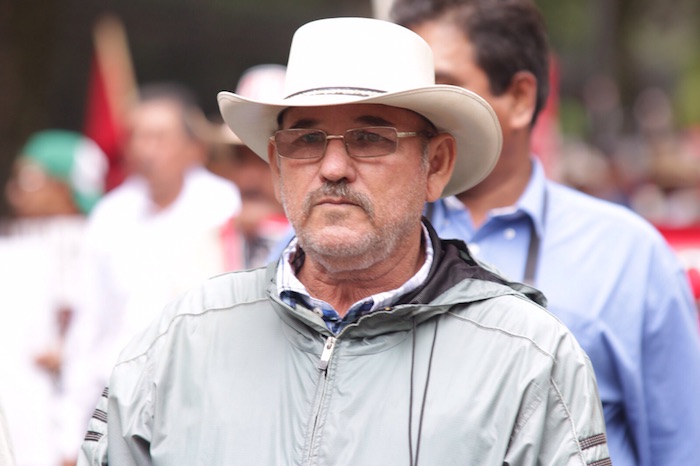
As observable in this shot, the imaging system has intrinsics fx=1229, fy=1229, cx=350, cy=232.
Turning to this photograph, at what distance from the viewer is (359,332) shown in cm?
305

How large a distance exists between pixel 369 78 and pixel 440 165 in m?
0.41

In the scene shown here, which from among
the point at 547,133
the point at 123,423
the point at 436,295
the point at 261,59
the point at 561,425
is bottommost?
the point at 561,425

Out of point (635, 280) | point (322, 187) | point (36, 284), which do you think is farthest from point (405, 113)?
point (36, 284)

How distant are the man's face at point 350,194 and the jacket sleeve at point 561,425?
1.88ft

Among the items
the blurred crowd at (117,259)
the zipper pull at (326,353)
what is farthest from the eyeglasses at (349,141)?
the blurred crowd at (117,259)

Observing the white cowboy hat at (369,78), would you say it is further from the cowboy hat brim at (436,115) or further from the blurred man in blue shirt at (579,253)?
the blurred man in blue shirt at (579,253)

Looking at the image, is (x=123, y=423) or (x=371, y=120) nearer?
(x=123, y=423)

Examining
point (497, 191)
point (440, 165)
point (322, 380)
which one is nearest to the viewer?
point (322, 380)

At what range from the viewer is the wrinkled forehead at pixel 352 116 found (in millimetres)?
3211

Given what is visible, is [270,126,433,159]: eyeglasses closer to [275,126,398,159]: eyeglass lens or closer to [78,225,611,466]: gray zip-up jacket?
[275,126,398,159]: eyeglass lens

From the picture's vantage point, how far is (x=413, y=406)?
2.93 m

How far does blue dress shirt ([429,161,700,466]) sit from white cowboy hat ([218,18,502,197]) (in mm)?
705

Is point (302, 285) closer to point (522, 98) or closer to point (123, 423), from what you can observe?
point (123, 423)

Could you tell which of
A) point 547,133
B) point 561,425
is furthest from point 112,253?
point 561,425
